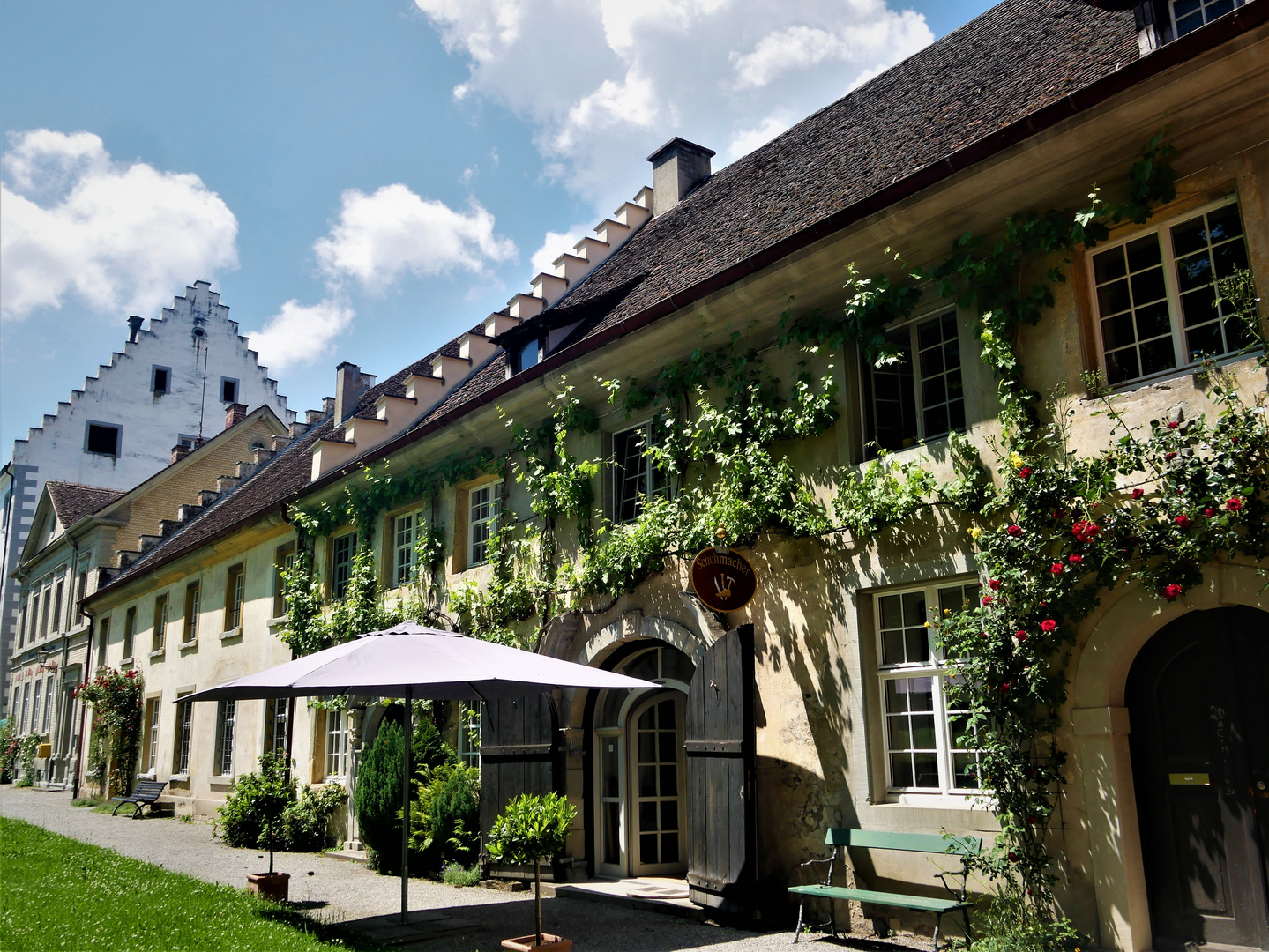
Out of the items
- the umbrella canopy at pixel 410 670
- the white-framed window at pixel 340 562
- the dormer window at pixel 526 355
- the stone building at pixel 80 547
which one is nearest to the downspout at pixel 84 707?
the stone building at pixel 80 547

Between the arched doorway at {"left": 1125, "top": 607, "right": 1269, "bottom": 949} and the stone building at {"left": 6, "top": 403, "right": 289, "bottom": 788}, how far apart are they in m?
25.4

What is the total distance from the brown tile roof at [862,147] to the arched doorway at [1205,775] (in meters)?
3.54

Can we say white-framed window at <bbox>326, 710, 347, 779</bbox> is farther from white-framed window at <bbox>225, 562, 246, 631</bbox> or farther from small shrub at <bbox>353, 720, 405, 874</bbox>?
white-framed window at <bbox>225, 562, 246, 631</bbox>

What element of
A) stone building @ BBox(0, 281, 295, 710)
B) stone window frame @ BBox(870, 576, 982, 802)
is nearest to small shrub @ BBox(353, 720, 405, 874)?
stone window frame @ BBox(870, 576, 982, 802)

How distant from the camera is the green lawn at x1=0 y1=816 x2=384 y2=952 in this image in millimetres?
7129

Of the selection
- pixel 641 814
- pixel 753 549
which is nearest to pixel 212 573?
pixel 641 814

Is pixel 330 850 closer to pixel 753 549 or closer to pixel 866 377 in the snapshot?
pixel 753 549

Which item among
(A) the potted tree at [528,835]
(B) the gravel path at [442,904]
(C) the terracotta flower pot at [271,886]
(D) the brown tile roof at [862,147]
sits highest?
(D) the brown tile roof at [862,147]

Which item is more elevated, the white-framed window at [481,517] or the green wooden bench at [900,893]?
the white-framed window at [481,517]

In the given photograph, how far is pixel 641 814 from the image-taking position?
A: 425 inches

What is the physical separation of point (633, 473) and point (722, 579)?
245 cm

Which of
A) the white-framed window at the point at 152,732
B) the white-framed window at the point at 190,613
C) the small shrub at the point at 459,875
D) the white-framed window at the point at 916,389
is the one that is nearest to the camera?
the white-framed window at the point at 916,389

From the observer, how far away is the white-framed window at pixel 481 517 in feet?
42.3

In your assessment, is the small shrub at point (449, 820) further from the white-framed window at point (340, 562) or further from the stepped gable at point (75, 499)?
the stepped gable at point (75, 499)
